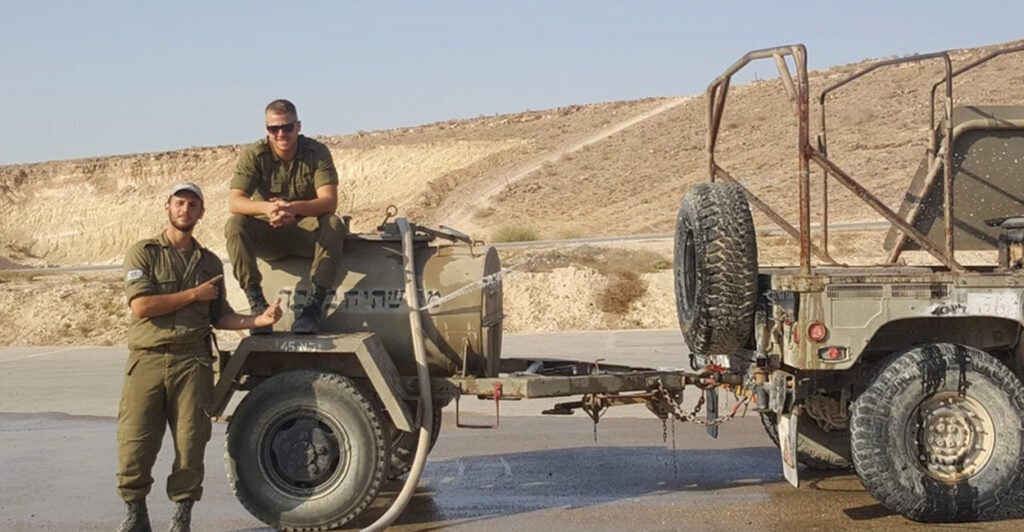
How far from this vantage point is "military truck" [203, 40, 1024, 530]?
7125 millimetres

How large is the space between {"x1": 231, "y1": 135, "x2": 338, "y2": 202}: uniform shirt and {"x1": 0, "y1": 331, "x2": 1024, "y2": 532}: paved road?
2.01 meters

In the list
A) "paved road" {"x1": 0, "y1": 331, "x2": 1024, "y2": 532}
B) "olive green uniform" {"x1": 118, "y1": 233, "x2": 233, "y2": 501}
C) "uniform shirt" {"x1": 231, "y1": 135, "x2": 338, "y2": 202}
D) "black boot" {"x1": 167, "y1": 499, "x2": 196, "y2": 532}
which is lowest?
"paved road" {"x1": 0, "y1": 331, "x2": 1024, "y2": 532}

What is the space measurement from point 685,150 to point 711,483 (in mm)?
43853

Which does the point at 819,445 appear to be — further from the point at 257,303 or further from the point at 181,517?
the point at 181,517

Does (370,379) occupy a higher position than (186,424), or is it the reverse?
(370,379)

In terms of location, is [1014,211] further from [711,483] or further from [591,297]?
[591,297]

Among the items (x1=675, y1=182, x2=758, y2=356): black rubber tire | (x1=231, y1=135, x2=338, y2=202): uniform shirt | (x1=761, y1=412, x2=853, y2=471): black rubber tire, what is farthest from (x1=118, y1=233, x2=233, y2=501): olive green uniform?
Answer: (x1=761, y1=412, x2=853, y2=471): black rubber tire

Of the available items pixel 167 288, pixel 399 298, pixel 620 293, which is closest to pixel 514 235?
pixel 620 293

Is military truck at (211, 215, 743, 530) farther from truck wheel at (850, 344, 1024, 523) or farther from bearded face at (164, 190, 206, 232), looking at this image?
truck wheel at (850, 344, 1024, 523)

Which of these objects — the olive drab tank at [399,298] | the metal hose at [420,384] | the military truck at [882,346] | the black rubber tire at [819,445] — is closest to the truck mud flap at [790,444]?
the military truck at [882,346]

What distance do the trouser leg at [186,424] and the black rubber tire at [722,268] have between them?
302 cm

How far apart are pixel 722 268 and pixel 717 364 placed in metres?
0.97

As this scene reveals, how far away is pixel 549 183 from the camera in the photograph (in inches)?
1993

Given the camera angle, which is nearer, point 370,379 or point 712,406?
point 370,379
